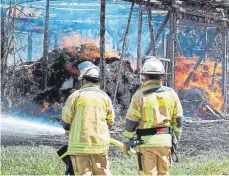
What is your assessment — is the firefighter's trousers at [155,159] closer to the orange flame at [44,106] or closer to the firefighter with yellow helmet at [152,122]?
the firefighter with yellow helmet at [152,122]

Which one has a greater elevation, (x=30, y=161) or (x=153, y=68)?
(x=153, y=68)

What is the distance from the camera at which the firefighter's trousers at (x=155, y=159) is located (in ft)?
19.7

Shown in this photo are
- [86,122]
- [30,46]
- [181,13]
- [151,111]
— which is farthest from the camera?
[30,46]

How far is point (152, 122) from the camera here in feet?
19.8

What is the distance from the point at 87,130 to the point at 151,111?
2.34 feet

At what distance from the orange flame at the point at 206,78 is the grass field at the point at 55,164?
12.1 m

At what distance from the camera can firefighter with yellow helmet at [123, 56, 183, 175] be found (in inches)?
237

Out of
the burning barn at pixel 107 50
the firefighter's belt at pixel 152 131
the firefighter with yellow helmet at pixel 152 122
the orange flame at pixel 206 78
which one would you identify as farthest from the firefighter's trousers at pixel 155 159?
the orange flame at pixel 206 78

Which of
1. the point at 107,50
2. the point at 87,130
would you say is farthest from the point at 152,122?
the point at 107,50

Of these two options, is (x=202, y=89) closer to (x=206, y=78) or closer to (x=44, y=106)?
(x=206, y=78)

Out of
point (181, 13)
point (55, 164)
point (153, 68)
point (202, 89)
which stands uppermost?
point (181, 13)

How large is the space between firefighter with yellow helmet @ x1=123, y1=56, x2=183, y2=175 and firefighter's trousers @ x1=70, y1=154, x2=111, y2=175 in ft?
1.27

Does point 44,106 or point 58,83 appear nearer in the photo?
point 44,106

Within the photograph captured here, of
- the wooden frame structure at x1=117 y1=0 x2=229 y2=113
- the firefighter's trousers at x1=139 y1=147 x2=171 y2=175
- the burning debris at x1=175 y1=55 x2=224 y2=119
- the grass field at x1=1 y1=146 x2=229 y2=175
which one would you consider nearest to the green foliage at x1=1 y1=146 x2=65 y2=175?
the grass field at x1=1 y1=146 x2=229 y2=175
